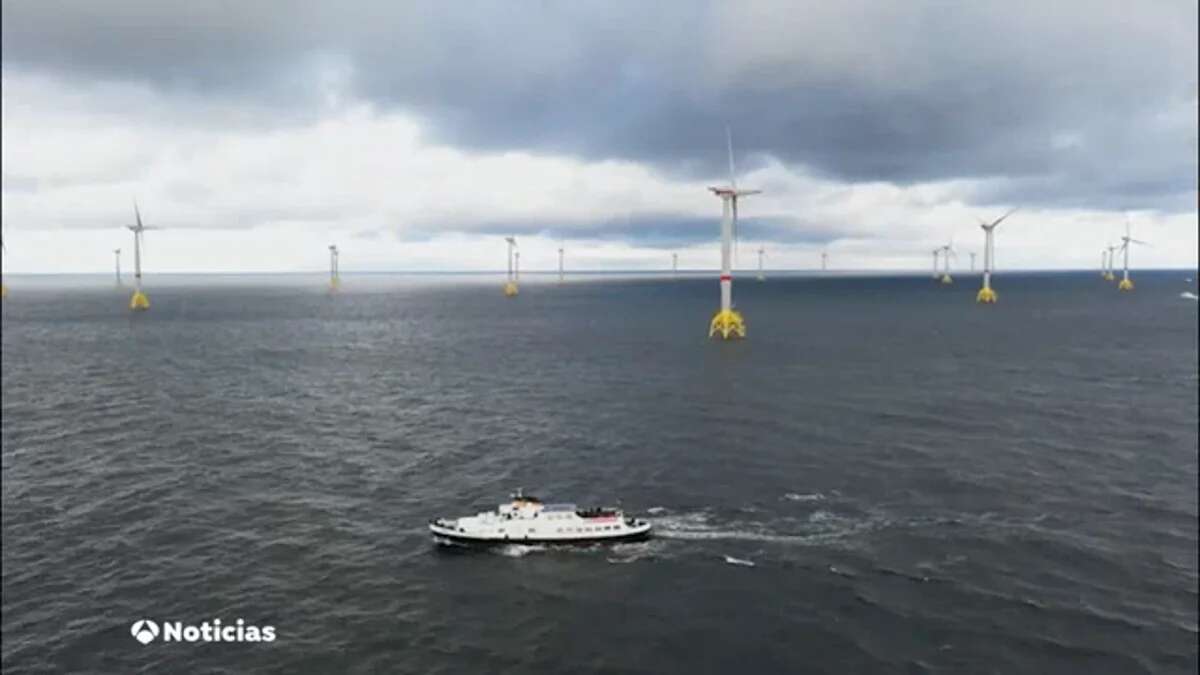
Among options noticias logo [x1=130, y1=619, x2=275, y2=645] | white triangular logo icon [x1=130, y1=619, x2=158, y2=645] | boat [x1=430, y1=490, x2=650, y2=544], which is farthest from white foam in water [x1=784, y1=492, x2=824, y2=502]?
white triangular logo icon [x1=130, y1=619, x2=158, y2=645]

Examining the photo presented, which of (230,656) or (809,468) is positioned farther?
(809,468)

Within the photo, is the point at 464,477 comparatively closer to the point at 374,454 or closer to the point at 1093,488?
the point at 374,454

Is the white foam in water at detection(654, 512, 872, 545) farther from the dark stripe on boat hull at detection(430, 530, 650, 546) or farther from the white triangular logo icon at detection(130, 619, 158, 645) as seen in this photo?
the white triangular logo icon at detection(130, 619, 158, 645)

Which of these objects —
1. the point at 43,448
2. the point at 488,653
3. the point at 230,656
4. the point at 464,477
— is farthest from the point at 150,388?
the point at 488,653

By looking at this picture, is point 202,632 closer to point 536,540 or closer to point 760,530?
point 536,540

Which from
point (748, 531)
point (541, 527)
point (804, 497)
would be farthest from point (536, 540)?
point (804, 497)

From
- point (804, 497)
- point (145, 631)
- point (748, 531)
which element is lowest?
point (145, 631)

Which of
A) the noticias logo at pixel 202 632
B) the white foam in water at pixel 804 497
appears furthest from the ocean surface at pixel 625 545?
the noticias logo at pixel 202 632

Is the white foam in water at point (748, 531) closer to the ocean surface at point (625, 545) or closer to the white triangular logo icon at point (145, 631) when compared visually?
the ocean surface at point (625, 545)
